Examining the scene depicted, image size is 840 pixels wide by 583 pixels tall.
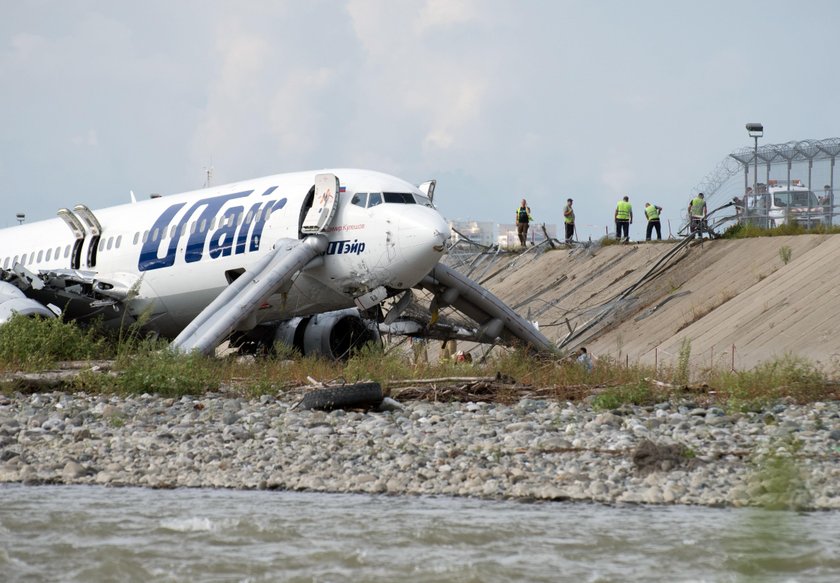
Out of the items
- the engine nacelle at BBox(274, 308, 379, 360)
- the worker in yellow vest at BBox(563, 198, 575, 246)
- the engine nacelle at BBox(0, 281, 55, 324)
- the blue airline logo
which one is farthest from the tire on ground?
the worker in yellow vest at BBox(563, 198, 575, 246)

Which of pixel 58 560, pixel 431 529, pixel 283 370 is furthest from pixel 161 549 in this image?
pixel 283 370

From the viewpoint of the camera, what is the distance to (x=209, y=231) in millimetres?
24344

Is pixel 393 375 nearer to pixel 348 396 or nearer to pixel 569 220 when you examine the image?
pixel 348 396

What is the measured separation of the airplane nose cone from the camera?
2175 cm

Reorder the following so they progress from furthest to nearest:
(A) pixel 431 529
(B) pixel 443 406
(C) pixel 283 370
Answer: (C) pixel 283 370, (B) pixel 443 406, (A) pixel 431 529

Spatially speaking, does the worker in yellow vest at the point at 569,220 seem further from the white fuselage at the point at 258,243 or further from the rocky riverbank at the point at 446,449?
Answer: the rocky riverbank at the point at 446,449

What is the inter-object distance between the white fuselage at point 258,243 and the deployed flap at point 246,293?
0.40 meters

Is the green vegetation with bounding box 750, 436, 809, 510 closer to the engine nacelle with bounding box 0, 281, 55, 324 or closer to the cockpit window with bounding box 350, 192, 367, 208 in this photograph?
the cockpit window with bounding box 350, 192, 367, 208

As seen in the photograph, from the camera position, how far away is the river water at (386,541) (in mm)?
8180

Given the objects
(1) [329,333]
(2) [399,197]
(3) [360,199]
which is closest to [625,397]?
(2) [399,197]

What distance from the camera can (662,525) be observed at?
376 inches

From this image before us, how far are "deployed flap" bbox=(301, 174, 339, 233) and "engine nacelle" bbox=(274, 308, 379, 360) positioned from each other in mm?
3259

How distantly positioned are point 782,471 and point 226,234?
19.2 m

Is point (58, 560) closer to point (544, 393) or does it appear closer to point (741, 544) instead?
point (741, 544)
